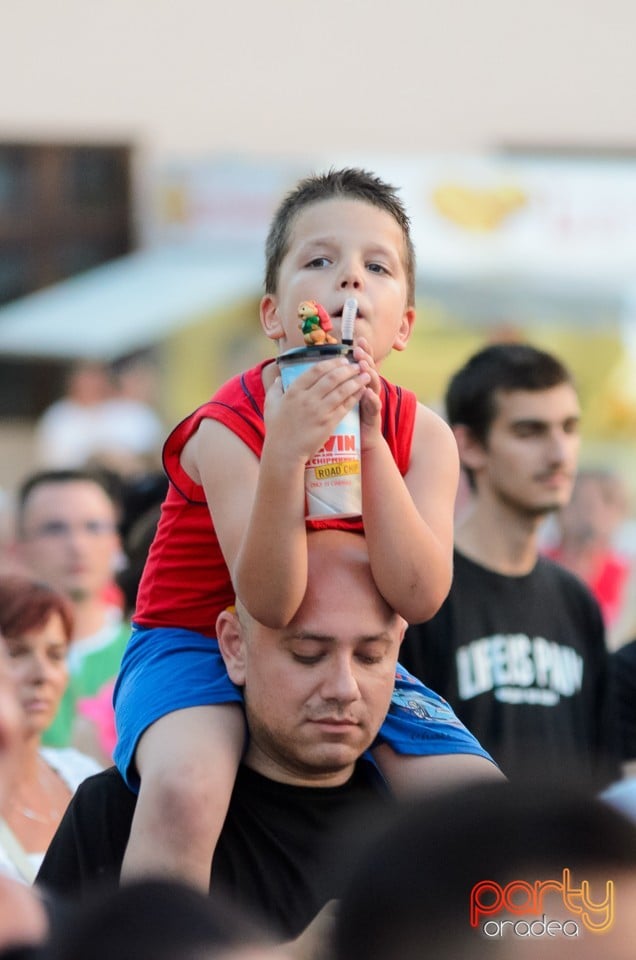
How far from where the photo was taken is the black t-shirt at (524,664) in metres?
4.92

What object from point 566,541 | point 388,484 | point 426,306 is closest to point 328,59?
point 426,306

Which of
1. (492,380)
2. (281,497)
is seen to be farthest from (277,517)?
(492,380)

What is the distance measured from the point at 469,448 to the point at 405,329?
7.53ft

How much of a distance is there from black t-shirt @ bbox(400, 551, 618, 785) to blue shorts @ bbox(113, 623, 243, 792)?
1531mm

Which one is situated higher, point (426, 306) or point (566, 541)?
point (426, 306)

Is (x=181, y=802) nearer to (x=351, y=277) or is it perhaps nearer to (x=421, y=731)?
(x=421, y=731)

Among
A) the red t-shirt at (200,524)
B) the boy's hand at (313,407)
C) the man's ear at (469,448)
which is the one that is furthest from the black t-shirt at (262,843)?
the man's ear at (469,448)

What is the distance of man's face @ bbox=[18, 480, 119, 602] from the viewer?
6.79 m

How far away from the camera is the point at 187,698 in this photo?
10.5 ft

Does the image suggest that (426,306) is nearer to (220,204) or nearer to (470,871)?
(220,204)

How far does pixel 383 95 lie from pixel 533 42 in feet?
6.03

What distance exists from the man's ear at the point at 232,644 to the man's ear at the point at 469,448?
239 centimetres

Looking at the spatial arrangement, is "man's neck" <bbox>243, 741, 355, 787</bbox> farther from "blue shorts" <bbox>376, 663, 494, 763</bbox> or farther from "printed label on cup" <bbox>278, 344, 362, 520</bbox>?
"printed label on cup" <bbox>278, 344, 362, 520</bbox>

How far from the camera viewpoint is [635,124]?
18938mm
